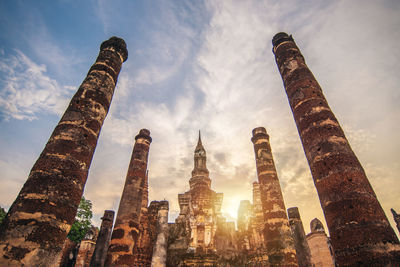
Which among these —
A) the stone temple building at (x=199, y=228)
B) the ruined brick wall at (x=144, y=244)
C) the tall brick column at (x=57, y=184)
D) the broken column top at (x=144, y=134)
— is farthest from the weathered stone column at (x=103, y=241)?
the tall brick column at (x=57, y=184)

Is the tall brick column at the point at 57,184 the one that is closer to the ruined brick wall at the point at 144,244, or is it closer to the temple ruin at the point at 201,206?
the temple ruin at the point at 201,206

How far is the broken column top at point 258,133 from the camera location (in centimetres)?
1336

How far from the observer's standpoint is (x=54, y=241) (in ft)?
14.3

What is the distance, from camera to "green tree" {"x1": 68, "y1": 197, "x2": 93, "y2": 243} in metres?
22.5

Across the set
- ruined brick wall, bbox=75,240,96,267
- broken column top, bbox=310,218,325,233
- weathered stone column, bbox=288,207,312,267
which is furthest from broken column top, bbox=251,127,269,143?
ruined brick wall, bbox=75,240,96,267

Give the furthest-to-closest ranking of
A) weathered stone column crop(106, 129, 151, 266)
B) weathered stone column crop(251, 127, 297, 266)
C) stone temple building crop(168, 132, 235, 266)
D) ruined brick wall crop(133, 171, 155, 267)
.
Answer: ruined brick wall crop(133, 171, 155, 267) → stone temple building crop(168, 132, 235, 266) → weathered stone column crop(106, 129, 151, 266) → weathered stone column crop(251, 127, 297, 266)

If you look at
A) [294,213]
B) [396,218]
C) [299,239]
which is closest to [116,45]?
[294,213]

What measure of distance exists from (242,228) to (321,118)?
10308mm

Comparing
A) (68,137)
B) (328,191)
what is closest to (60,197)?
(68,137)

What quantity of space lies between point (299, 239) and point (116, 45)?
498 inches

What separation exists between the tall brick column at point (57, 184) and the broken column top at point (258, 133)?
9109 millimetres

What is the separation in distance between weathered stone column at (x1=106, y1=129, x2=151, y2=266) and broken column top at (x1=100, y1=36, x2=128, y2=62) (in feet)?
22.5

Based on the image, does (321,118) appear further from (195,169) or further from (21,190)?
(195,169)

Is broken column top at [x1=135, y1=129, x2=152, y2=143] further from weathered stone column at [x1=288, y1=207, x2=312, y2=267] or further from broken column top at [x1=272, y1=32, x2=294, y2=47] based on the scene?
weathered stone column at [x1=288, y1=207, x2=312, y2=267]
